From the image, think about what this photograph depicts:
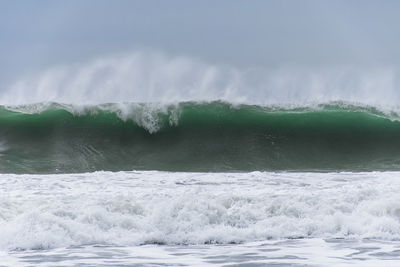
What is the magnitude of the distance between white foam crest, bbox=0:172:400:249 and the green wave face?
3.47 m

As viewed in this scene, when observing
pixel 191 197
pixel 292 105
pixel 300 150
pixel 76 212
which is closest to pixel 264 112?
pixel 292 105

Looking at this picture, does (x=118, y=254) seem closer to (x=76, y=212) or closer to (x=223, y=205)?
(x=76, y=212)

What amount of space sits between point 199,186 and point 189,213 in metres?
1.75

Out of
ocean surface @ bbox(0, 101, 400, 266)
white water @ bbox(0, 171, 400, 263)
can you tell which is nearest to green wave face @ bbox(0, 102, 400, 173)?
ocean surface @ bbox(0, 101, 400, 266)

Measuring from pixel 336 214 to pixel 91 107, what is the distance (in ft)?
28.7

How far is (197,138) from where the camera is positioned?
1382cm

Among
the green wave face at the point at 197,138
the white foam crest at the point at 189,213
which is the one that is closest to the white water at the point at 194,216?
the white foam crest at the point at 189,213

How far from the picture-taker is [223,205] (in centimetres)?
754

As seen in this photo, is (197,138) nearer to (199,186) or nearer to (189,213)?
(199,186)

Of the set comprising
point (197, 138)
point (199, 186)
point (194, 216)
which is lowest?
point (194, 216)

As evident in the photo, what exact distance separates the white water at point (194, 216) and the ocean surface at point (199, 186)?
0.02 metres

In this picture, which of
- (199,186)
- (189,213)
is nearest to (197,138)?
(199,186)

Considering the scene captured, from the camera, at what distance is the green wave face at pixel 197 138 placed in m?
12.5

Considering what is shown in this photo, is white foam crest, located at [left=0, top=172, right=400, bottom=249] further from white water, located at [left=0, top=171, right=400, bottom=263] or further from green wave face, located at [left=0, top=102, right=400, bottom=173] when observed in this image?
green wave face, located at [left=0, top=102, right=400, bottom=173]
